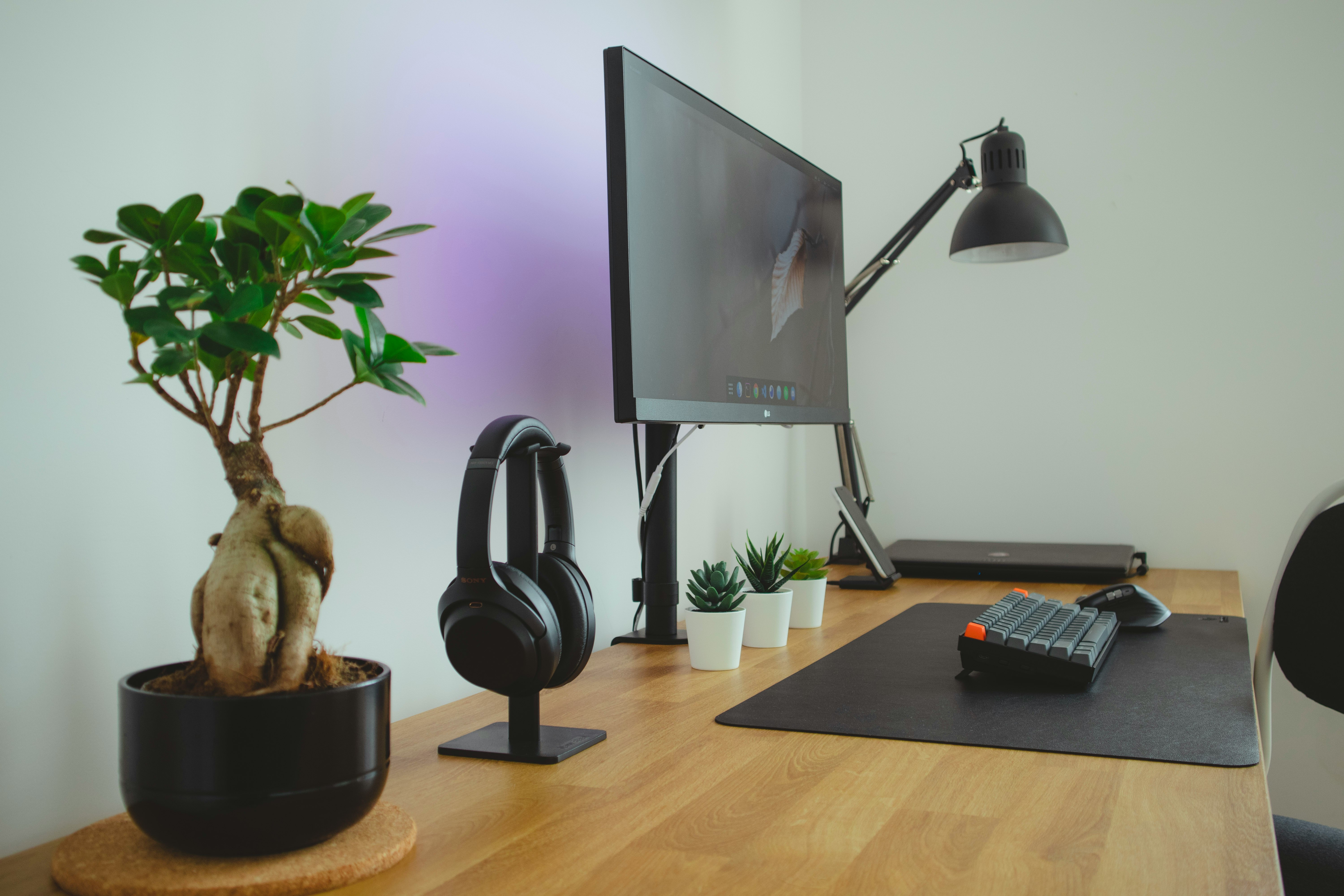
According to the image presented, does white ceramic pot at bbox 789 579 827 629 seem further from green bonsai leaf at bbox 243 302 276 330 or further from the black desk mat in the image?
green bonsai leaf at bbox 243 302 276 330

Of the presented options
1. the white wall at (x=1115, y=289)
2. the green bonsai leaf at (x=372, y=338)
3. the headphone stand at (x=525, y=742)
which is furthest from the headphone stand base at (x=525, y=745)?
the white wall at (x=1115, y=289)

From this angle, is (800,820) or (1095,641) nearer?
(800,820)

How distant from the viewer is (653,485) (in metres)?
1.18

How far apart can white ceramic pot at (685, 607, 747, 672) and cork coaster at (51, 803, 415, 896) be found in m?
0.49

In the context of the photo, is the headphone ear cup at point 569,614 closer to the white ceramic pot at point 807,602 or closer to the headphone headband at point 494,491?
the headphone headband at point 494,491

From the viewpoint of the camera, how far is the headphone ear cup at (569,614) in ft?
2.46

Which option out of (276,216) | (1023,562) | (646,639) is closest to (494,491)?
(276,216)

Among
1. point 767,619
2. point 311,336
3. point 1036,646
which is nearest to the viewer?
point 311,336

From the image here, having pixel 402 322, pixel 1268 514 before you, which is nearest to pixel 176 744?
pixel 402 322

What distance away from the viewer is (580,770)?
711 mm

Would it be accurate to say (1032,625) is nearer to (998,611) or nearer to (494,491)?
(998,611)

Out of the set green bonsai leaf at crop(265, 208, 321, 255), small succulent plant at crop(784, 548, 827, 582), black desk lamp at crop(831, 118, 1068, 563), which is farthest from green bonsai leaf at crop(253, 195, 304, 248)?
black desk lamp at crop(831, 118, 1068, 563)

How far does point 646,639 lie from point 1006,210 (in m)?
1.01

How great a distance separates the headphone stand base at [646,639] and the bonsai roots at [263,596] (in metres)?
0.70
